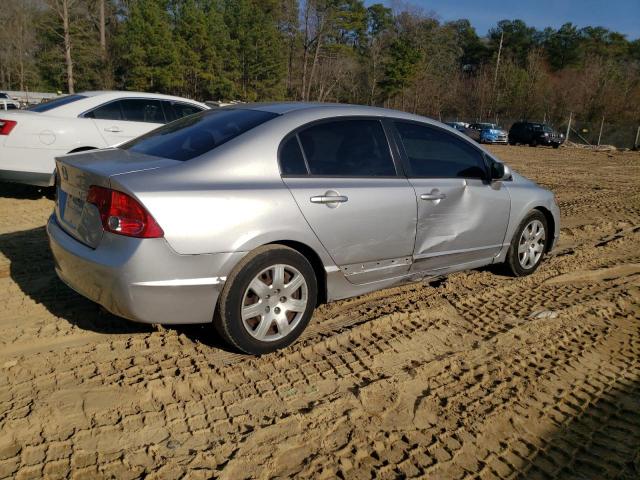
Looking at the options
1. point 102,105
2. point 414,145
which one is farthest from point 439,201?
point 102,105

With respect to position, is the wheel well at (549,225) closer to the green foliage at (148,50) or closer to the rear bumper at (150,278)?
the rear bumper at (150,278)

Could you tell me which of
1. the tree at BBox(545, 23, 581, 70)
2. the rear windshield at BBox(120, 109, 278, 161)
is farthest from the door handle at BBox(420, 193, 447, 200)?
the tree at BBox(545, 23, 581, 70)

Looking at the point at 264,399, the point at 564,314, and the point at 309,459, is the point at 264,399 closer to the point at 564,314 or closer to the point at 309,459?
the point at 309,459

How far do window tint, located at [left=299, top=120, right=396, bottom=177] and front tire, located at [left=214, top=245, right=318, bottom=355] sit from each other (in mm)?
664

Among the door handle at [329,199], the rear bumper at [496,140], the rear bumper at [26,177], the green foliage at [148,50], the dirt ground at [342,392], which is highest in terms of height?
the green foliage at [148,50]

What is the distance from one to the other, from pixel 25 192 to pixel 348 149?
6262 millimetres

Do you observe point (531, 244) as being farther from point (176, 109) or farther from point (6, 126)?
point (6, 126)

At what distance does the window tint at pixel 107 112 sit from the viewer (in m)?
7.14

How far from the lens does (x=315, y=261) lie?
342 centimetres

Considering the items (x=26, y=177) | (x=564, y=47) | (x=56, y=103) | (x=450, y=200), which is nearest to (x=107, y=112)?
(x=56, y=103)

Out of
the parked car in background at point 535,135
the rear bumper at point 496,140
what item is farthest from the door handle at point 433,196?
the rear bumper at point 496,140

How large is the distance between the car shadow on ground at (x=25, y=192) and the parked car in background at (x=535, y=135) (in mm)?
31210

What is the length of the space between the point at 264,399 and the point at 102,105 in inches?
232

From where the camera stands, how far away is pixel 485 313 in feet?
13.6
